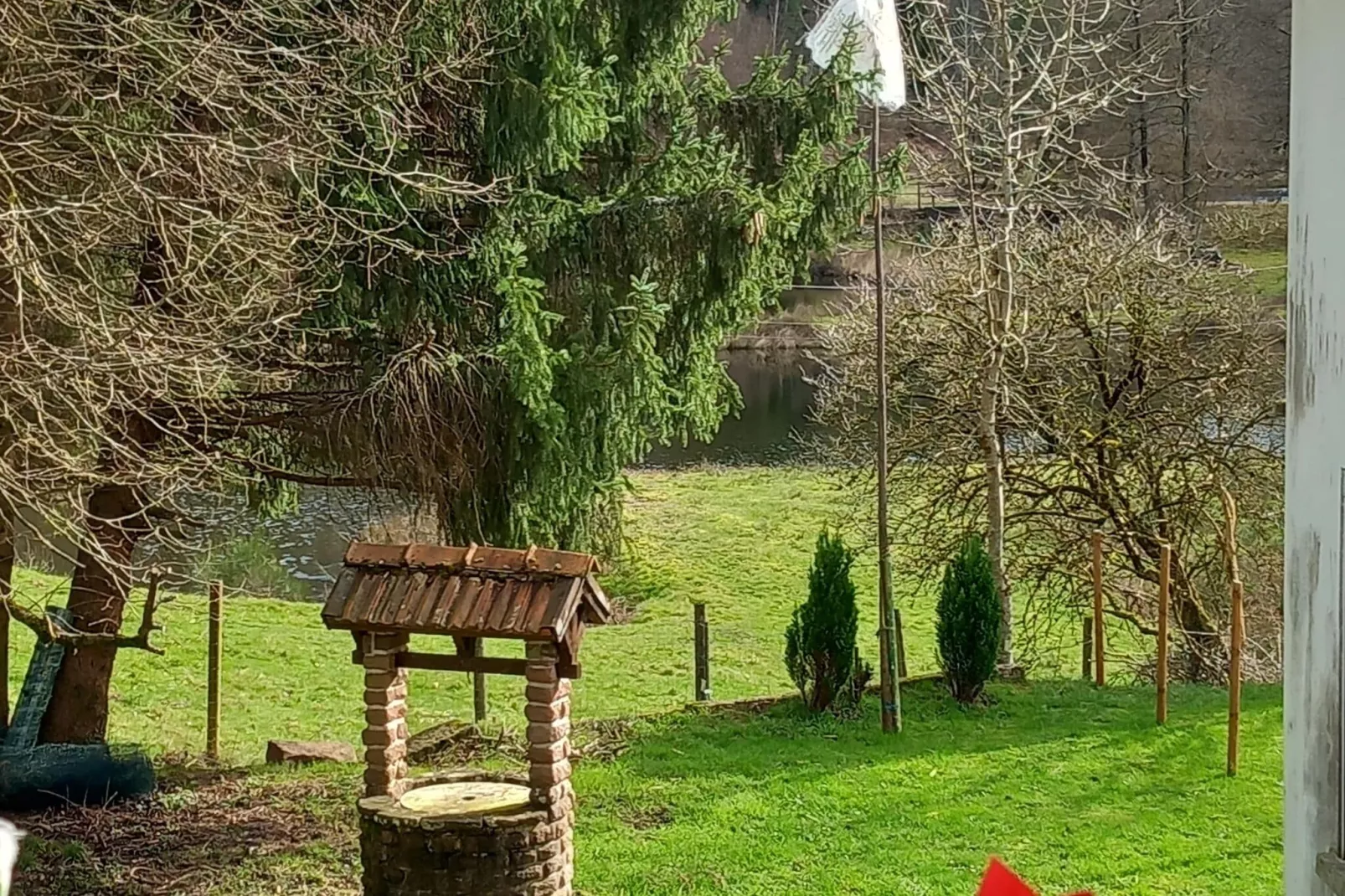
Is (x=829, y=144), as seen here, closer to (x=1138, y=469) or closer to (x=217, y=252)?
(x=217, y=252)

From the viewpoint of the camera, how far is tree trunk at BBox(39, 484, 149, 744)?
648 centimetres

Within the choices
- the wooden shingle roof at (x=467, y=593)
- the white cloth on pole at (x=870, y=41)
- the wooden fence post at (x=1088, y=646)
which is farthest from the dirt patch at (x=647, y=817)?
the wooden fence post at (x=1088, y=646)

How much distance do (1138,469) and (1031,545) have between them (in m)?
1.01

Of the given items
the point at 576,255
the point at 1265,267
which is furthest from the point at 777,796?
the point at 1265,267

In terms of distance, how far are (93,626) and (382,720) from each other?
2.23m

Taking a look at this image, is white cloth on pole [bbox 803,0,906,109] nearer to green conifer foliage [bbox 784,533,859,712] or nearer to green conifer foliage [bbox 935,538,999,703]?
green conifer foliage [bbox 784,533,859,712]

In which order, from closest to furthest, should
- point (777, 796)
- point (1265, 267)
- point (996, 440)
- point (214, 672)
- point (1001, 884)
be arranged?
point (1001, 884) < point (777, 796) < point (214, 672) < point (996, 440) < point (1265, 267)

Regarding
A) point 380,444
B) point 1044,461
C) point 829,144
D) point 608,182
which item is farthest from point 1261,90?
point 380,444

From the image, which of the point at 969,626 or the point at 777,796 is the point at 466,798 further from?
the point at 969,626

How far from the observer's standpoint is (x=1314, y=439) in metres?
2.43

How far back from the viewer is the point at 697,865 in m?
5.82

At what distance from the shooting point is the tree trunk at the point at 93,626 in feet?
21.2

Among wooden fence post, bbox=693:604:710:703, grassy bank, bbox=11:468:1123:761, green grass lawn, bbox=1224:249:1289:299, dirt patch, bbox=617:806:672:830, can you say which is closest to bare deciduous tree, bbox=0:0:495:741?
→ grassy bank, bbox=11:468:1123:761

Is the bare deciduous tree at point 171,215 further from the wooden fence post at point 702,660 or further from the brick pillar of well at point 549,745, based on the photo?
the wooden fence post at point 702,660
